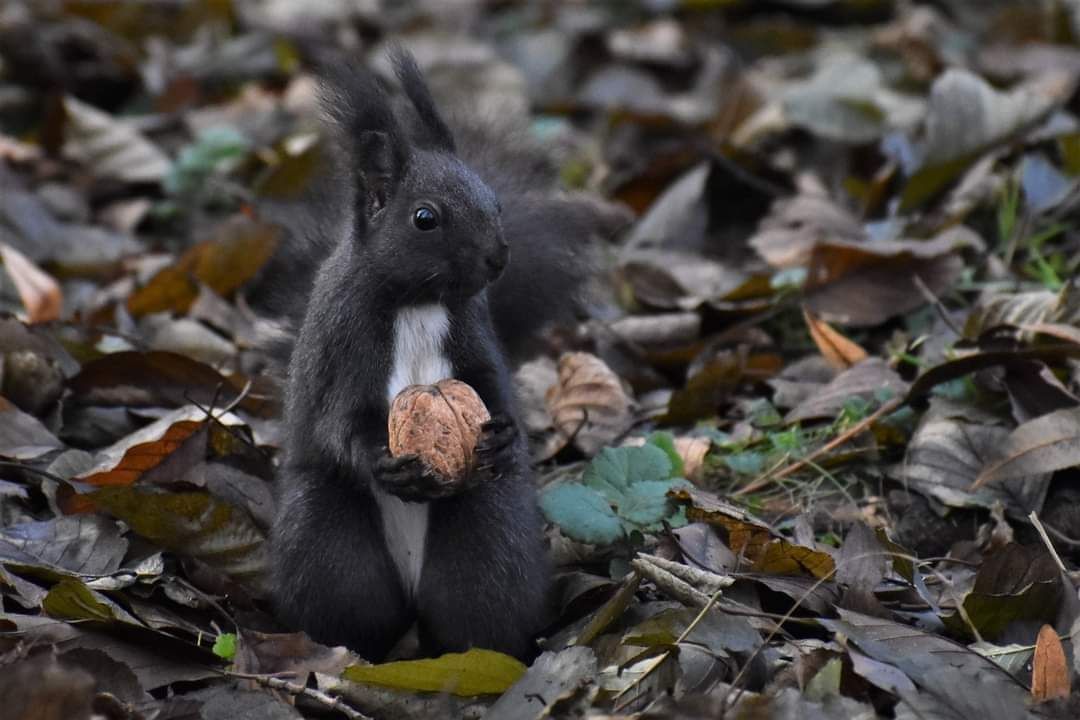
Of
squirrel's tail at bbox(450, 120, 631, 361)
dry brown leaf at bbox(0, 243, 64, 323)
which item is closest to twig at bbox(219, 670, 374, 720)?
squirrel's tail at bbox(450, 120, 631, 361)

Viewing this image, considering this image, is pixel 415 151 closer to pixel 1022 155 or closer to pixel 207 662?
pixel 207 662

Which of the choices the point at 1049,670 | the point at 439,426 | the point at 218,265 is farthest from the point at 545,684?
the point at 218,265

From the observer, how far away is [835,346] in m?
3.84

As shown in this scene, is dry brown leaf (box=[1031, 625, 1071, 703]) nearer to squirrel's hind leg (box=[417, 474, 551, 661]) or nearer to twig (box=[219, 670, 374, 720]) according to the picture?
squirrel's hind leg (box=[417, 474, 551, 661])

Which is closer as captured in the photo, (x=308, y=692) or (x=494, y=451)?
(x=308, y=692)

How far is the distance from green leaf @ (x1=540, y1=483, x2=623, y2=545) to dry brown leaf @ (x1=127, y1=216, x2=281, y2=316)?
1.67 meters

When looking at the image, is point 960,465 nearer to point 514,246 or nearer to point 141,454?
point 514,246

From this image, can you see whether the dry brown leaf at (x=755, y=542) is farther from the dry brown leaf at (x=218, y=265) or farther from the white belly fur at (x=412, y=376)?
the dry brown leaf at (x=218, y=265)

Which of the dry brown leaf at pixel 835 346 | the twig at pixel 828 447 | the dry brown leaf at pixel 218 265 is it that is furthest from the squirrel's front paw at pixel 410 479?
the dry brown leaf at pixel 218 265

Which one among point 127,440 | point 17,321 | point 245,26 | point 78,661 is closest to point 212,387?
point 127,440

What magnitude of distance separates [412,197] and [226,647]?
93 centimetres

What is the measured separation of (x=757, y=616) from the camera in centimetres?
262

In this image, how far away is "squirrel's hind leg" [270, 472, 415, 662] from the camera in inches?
109

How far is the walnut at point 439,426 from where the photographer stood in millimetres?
2646
